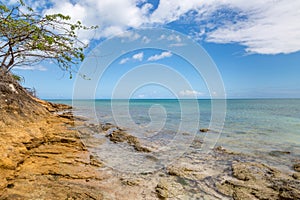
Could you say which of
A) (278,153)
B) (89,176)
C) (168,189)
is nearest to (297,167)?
(278,153)

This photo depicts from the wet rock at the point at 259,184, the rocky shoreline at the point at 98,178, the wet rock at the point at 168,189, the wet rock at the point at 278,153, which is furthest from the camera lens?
the wet rock at the point at 278,153

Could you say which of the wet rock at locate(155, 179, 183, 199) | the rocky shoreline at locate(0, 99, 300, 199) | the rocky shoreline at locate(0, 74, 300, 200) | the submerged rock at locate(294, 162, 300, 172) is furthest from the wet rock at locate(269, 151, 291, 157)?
the wet rock at locate(155, 179, 183, 199)

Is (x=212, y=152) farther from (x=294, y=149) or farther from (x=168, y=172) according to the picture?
(x=294, y=149)

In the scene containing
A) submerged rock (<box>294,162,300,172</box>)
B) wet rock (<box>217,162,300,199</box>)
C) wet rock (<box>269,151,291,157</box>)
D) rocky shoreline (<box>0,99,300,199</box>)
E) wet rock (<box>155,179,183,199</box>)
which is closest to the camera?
rocky shoreline (<box>0,99,300,199</box>)

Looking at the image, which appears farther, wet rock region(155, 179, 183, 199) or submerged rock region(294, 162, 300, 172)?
submerged rock region(294, 162, 300, 172)

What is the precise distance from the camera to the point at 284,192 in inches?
192

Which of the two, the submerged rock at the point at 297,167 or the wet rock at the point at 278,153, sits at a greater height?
the submerged rock at the point at 297,167

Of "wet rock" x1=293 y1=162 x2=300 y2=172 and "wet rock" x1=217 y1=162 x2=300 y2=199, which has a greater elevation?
"wet rock" x1=217 y1=162 x2=300 y2=199

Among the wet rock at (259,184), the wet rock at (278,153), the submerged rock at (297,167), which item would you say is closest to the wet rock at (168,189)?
the wet rock at (259,184)

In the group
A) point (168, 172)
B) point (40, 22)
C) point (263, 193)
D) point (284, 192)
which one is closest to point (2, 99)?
point (40, 22)

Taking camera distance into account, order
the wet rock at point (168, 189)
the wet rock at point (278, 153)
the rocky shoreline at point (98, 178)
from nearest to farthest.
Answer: the rocky shoreline at point (98, 178) → the wet rock at point (168, 189) → the wet rock at point (278, 153)

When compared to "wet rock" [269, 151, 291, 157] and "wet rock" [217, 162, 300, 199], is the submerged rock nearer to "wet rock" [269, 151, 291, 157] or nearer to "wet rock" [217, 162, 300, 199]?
"wet rock" [217, 162, 300, 199]

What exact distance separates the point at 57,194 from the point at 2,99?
335cm

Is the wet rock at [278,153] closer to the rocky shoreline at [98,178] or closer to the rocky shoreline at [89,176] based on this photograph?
the rocky shoreline at [89,176]
